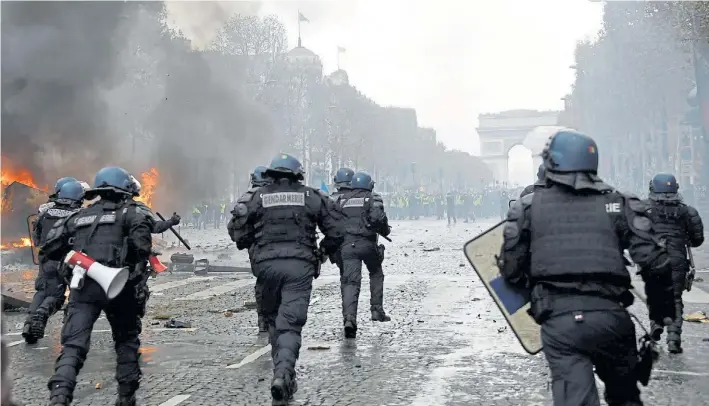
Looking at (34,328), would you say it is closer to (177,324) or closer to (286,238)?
(177,324)

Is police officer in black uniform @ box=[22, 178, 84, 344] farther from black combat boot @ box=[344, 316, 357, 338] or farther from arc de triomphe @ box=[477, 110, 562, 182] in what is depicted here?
arc de triomphe @ box=[477, 110, 562, 182]

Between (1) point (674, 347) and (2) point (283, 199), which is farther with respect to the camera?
(1) point (674, 347)

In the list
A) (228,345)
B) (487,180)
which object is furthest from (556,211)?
(487,180)

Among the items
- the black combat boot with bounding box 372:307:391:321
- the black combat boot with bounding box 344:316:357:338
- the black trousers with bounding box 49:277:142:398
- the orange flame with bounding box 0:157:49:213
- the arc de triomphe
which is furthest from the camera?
the arc de triomphe

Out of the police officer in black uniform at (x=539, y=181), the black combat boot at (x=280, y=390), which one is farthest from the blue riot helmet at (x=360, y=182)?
the black combat boot at (x=280, y=390)

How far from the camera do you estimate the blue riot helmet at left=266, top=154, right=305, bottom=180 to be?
5996mm

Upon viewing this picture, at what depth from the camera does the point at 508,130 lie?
12119 centimetres

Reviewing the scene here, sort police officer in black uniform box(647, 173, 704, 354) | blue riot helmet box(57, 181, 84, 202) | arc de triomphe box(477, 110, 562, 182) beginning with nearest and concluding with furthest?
police officer in black uniform box(647, 173, 704, 354), blue riot helmet box(57, 181, 84, 202), arc de triomphe box(477, 110, 562, 182)

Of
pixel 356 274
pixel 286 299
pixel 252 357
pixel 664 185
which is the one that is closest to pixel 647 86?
pixel 664 185

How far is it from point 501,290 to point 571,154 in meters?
0.84

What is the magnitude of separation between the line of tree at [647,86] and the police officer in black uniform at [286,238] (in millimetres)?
20593

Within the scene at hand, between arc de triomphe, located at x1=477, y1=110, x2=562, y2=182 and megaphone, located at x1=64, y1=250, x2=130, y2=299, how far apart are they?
11516 cm

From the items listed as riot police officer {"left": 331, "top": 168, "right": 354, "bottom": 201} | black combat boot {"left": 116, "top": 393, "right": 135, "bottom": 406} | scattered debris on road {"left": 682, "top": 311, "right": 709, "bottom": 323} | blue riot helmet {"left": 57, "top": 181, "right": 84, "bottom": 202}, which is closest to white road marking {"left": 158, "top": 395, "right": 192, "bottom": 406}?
black combat boot {"left": 116, "top": 393, "right": 135, "bottom": 406}

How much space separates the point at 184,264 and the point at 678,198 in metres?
11.3
